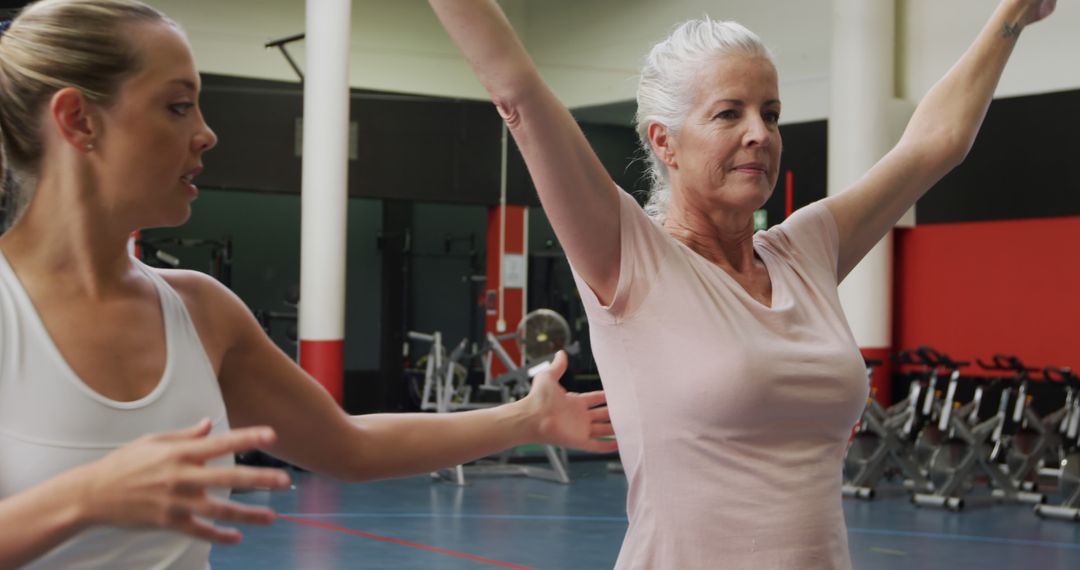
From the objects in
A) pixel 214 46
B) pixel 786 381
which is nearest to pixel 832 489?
pixel 786 381

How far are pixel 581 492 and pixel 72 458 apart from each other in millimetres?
7824

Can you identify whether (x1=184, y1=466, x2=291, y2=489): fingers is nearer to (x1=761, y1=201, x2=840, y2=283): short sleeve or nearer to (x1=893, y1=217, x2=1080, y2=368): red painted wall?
(x1=761, y1=201, x2=840, y2=283): short sleeve

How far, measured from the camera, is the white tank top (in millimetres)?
1173

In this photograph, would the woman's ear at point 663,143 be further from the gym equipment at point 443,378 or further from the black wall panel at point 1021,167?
the black wall panel at point 1021,167

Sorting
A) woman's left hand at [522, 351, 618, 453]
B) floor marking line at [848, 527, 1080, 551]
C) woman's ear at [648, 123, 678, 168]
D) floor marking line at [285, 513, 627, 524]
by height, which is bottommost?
floor marking line at [285, 513, 627, 524]

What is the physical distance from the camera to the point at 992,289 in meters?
10.1

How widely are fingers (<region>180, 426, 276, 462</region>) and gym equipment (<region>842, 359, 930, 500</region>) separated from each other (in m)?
7.96

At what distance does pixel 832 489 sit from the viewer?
170 centimetres

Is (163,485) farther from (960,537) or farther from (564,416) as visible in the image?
(960,537)

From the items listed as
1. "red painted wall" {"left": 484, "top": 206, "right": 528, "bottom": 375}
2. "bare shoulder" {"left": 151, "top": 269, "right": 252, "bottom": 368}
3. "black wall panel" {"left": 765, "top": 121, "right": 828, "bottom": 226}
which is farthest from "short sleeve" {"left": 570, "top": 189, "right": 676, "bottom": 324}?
"red painted wall" {"left": 484, "top": 206, "right": 528, "bottom": 375}

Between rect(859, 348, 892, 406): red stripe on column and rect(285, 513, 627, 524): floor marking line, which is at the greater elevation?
rect(859, 348, 892, 406): red stripe on column

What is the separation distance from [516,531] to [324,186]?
13.2 feet

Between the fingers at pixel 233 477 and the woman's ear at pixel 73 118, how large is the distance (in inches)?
16.9

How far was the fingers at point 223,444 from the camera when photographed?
1005 millimetres
